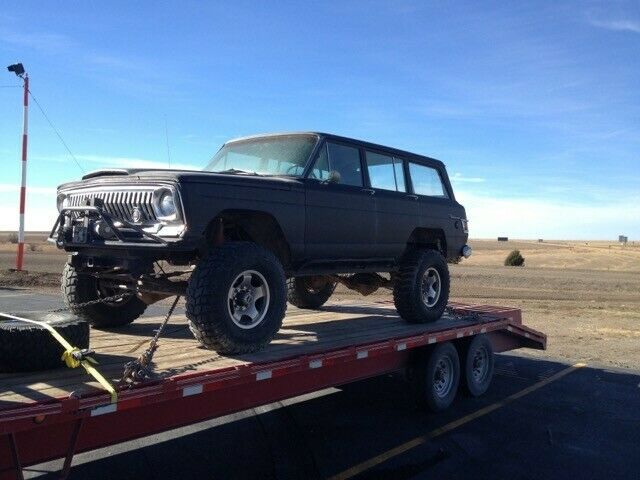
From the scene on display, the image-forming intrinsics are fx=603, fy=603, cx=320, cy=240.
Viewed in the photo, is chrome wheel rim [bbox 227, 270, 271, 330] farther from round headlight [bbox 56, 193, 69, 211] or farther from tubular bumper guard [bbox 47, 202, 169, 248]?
round headlight [bbox 56, 193, 69, 211]

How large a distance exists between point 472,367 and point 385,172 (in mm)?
2695

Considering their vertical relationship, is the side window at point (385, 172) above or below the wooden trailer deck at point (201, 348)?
above

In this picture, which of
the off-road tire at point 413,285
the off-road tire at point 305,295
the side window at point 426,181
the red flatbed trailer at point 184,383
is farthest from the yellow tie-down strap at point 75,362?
the side window at point 426,181

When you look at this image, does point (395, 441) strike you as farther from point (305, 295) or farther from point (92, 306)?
point (92, 306)

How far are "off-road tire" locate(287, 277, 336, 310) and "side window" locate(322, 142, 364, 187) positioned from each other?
2211mm

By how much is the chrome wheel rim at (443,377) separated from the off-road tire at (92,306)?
10.9 ft

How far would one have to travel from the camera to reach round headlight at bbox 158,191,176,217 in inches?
177

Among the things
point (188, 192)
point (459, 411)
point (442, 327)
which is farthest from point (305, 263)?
point (459, 411)

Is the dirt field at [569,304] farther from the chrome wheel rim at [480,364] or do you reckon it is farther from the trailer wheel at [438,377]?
the trailer wheel at [438,377]

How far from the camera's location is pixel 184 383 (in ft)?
12.3

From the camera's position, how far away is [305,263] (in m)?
5.67

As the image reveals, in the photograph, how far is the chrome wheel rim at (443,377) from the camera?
6.82 metres

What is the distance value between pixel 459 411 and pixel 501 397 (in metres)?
0.99

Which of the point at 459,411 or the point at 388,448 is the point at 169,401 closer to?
the point at 388,448
